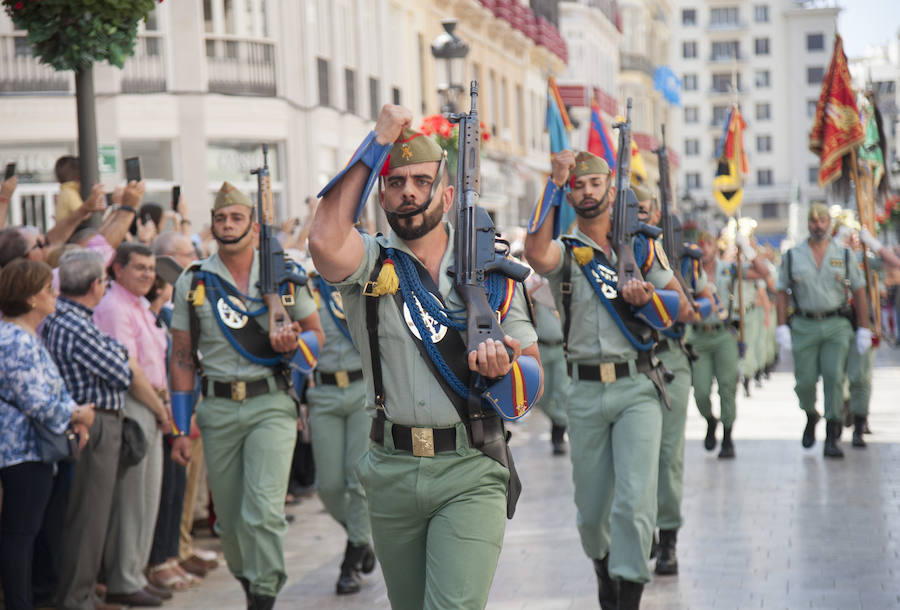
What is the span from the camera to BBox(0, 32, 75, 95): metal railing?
69.4 feet

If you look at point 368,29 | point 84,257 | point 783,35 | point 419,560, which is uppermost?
point 783,35

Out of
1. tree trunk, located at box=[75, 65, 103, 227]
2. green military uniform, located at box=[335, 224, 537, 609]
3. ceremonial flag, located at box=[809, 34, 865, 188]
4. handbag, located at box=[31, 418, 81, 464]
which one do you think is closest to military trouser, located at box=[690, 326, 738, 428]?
ceremonial flag, located at box=[809, 34, 865, 188]

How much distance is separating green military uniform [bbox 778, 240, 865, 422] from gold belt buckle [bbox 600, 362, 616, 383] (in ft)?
20.8

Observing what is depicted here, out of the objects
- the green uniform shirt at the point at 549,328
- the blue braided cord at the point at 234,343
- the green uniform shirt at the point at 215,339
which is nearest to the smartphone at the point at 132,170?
the green uniform shirt at the point at 215,339

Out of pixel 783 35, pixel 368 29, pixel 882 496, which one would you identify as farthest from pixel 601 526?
pixel 783 35

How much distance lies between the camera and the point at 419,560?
4980 millimetres

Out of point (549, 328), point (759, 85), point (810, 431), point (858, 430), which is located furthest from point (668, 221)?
point (759, 85)

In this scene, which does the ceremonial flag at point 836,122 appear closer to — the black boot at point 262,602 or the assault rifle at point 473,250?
the black boot at point 262,602

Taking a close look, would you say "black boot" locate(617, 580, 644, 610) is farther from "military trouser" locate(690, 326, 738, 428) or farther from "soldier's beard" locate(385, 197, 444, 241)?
"military trouser" locate(690, 326, 738, 428)

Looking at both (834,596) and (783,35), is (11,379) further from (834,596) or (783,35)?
(783,35)

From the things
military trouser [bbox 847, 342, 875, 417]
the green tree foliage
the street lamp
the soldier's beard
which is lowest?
military trouser [bbox 847, 342, 875, 417]

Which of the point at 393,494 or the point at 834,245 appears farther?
the point at 834,245

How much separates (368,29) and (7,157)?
352 inches

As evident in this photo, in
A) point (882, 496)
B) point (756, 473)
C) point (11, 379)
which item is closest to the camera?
point (11, 379)
